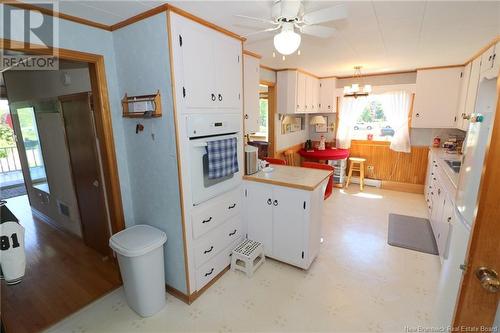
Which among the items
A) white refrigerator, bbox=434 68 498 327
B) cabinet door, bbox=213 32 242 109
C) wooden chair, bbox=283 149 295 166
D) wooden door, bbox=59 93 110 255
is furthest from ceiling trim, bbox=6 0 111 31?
wooden chair, bbox=283 149 295 166

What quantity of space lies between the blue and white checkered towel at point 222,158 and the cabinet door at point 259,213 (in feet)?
1.26

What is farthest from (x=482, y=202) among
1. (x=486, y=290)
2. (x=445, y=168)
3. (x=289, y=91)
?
(x=289, y=91)

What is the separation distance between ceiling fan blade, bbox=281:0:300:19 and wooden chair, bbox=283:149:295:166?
3.31 metres

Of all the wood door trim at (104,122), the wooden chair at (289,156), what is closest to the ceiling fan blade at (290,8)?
the wood door trim at (104,122)

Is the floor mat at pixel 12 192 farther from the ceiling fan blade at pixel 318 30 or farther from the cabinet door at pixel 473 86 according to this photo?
the cabinet door at pixel 473 86

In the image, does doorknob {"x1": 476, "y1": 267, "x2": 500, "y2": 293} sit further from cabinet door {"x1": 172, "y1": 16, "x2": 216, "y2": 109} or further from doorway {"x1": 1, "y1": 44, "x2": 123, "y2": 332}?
doorway {"x1": 1, "y1": 44, "x2": 123, "y2": 332}

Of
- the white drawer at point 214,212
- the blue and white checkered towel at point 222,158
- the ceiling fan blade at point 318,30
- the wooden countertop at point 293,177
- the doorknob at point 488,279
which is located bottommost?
the white drawer at point 214,212

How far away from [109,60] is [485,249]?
2.66m

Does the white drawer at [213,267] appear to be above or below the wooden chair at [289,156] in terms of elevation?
below

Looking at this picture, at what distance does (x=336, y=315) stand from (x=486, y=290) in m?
1.34

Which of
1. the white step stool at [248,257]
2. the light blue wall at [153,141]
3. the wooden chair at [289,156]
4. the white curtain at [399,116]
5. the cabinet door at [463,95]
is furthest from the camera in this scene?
the wooden chair at [289,156]

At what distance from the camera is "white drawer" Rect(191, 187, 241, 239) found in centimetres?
209

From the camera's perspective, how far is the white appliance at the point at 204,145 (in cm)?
197

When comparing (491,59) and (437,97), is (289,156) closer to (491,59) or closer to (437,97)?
(437,97)
